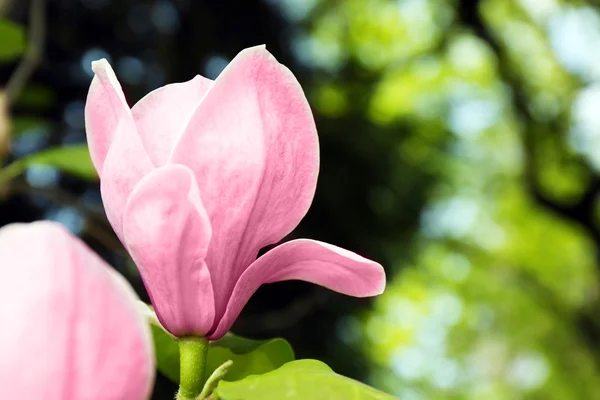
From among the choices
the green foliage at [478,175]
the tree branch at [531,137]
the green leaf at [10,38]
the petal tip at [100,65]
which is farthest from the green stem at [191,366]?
the tree branch at [531,137]

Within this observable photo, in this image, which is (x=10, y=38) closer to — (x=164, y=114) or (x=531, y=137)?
(x=164, y=114)

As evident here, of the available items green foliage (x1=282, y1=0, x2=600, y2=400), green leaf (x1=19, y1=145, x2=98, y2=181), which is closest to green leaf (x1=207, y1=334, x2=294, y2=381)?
green leaf (x1=19, y1=145, x2=98, y2=181)

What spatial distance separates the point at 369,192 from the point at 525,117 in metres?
1.72

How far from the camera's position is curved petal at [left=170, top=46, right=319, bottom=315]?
1.08 feet

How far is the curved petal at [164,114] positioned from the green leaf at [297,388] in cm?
12

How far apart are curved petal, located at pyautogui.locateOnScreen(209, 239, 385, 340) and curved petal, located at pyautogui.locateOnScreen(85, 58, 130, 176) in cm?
9

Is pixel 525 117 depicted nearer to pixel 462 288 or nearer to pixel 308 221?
pixel 462 288

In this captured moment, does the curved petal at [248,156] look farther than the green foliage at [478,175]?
No

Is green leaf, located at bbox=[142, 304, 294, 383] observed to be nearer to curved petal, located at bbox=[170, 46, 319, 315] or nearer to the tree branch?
curved petal, located at bbox=[170, 46, 319, 315]

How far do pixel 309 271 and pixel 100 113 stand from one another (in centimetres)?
13

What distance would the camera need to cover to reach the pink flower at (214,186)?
321 mm

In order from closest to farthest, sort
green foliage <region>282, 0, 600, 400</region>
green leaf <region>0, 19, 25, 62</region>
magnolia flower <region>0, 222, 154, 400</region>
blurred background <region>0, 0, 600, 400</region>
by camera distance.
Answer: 1. magnolia flower <region>0, 222, 154, 400</region>
2. green leaf <region>0, 19, 25, 62</region>
3. blurred background <region>0, 0, 600, 400</region>
4. green foliage <region>282, 0, 600, 400</region>

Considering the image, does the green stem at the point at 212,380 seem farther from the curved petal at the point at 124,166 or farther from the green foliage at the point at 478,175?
the green foliage at the point at 478,175

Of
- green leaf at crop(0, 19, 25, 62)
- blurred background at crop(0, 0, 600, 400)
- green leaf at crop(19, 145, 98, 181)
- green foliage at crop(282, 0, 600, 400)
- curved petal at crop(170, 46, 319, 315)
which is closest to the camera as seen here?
curved petal at crop(170, 46, 319, 315)
